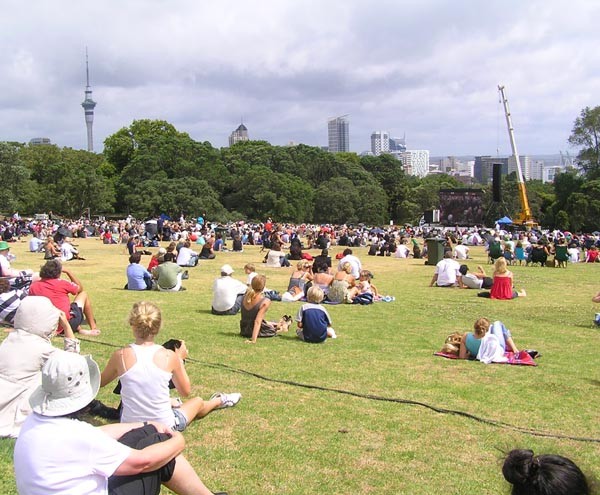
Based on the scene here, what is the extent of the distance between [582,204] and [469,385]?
6271cm

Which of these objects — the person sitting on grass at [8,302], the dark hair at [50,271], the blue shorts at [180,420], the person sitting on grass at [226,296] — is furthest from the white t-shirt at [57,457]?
the person sitting on grass at [226,296]

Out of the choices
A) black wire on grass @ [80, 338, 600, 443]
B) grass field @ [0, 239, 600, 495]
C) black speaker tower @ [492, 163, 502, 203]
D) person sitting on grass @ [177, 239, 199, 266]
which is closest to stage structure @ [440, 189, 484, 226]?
black speaker tower @ [492, 163, 502, 203]

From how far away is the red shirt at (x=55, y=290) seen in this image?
29.6ft

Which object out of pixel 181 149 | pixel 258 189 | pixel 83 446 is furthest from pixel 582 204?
pixel 83 446

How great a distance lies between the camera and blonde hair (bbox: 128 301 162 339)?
514 centimetres

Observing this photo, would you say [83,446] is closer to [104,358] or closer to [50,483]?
[50,483]

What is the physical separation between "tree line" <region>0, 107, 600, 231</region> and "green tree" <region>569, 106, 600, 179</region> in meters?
0.12

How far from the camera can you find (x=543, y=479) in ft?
7.28

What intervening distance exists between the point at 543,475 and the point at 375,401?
4.66m

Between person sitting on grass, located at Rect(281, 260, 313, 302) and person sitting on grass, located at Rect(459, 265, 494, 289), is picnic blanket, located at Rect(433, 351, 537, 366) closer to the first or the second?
person sitting on grass, located at Rect(281, 260, 313, 302)

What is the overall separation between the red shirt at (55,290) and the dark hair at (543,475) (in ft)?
25.8

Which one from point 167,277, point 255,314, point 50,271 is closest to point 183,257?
point 167,277

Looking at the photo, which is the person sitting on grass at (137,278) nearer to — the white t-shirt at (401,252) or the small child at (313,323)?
the small child at (313,323)

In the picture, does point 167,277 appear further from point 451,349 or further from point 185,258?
point 451,349
